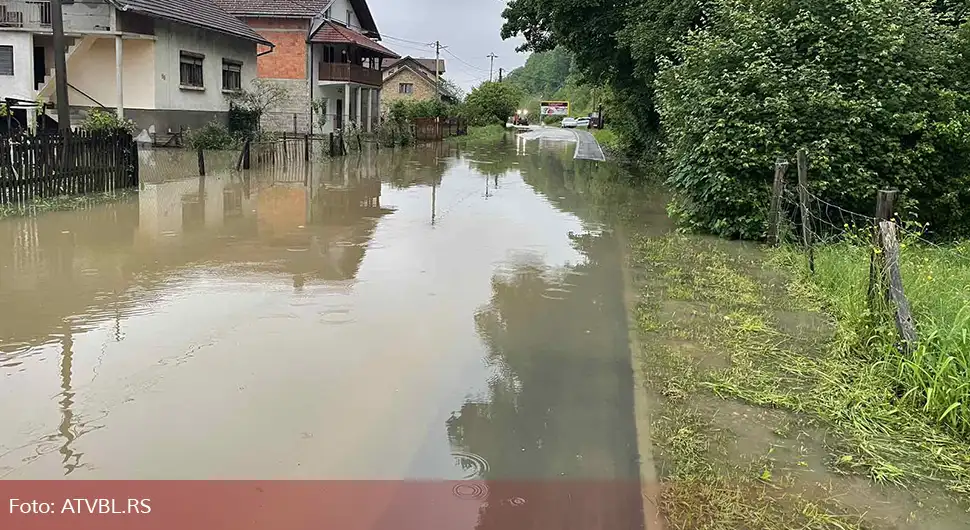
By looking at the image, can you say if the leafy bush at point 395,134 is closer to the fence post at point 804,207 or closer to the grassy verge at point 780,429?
the fence post at point 804,207

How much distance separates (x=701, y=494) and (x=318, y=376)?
9.47 feet

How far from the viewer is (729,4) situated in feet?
43.0

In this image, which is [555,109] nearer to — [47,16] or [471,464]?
[47,16]

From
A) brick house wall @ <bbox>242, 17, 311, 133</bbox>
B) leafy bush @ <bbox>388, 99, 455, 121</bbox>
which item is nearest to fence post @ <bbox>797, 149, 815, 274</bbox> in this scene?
brick house wall @ <bbox>242, 17, 311, 133</bbox>

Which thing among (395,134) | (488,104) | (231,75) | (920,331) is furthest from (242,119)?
(488,104)

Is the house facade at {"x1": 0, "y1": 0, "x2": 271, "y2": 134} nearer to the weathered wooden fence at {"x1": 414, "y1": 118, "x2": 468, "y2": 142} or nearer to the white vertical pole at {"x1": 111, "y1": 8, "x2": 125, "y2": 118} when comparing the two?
the white vertical pole at {"x1": 111, "y1": 8, "x2": 125, "y2": 118}

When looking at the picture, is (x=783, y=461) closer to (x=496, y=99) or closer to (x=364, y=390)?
(x=364, y=390)

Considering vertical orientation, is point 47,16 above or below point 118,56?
above

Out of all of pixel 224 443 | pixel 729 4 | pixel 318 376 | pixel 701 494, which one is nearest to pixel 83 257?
pixel 318 376

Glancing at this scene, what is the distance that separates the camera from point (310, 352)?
629 centimetres

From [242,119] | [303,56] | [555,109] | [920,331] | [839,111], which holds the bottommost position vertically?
[920,331]

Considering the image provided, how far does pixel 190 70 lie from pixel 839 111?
23.7m

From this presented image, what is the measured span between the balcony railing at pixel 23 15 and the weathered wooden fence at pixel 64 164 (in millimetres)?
13543

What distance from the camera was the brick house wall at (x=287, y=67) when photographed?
37094 millimetres
